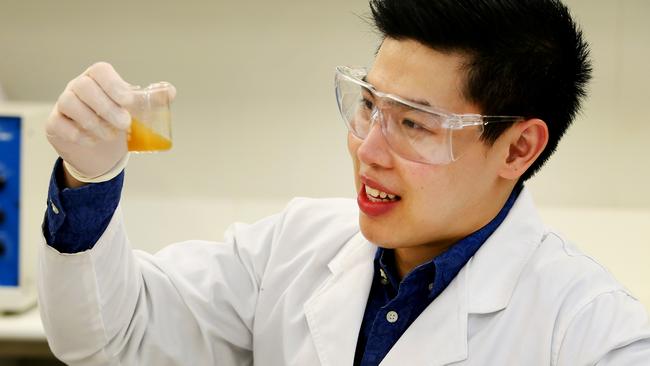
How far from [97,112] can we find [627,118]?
1.80 metres

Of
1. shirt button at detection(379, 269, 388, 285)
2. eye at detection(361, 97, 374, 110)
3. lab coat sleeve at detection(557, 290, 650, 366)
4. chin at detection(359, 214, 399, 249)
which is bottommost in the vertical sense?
shirt button at detection(379, 269, 388, 285)

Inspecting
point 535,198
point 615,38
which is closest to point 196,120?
point 535,198

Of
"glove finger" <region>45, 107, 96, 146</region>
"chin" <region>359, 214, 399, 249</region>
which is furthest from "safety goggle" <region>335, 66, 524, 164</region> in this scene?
"glove finger" <region>45, 107, 96, 146</region>

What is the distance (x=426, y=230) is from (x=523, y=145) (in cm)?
22

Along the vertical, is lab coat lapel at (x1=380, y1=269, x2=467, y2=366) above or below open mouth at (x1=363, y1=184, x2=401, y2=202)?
below

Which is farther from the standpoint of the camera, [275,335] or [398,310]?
[275,335]

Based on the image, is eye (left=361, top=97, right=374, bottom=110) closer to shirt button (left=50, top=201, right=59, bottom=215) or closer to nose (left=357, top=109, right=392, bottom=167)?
nose (left=357, top=109, right=392, bottom=167)

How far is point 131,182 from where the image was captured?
2611mm

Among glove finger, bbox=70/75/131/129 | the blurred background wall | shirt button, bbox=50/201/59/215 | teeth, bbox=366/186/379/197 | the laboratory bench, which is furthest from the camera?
the blurred background wall

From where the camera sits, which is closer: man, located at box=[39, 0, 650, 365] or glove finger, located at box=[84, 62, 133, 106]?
glove finger, located at box=[84, 62, 133, 106]

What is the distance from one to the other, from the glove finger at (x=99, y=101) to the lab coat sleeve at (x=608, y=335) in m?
0.74

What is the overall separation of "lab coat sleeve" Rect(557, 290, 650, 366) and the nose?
38cm

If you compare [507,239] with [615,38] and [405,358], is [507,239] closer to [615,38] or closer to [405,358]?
[405,358]

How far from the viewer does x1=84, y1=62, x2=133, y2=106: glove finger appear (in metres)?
1.19
